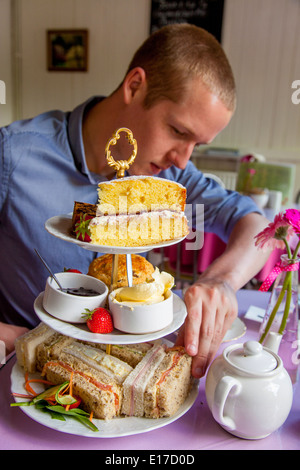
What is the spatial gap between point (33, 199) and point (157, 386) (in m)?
0.74

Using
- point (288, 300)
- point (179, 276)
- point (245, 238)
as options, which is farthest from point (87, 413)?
point (179, 276)

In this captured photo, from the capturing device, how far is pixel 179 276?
246 centimetres

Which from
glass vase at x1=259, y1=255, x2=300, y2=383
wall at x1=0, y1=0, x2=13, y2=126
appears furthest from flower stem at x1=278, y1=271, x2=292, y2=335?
wall at x1=0, y1=0, x2=13, y2=126

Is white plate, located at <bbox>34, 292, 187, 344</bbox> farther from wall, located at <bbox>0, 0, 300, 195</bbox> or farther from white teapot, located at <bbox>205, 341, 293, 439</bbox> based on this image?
wall, located at <bbox>0, 0, 300, 195</bbox>

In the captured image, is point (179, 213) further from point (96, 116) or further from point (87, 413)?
point (96, 116)

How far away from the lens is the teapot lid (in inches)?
25.1

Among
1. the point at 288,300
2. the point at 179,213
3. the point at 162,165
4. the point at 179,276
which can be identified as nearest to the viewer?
the point at 179,213

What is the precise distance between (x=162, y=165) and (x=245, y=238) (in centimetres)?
37

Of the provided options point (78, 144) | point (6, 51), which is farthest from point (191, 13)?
point (78, 144)

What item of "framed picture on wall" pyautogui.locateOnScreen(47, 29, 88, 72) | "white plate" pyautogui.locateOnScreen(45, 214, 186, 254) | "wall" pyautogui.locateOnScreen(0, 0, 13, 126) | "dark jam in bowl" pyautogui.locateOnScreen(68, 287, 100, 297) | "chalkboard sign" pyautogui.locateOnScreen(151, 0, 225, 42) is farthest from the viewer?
"framed picture on wall" pyautogui.locateOnScreen(47, 29, 88, 72)

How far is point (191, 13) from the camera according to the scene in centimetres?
444

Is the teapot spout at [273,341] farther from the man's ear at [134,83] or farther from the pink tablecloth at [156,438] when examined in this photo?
the man's ear at [134,83]

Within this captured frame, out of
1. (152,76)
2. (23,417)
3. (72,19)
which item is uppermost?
(72,19)

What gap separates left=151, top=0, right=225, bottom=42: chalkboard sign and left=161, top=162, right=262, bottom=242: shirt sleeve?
3551 millimetres
